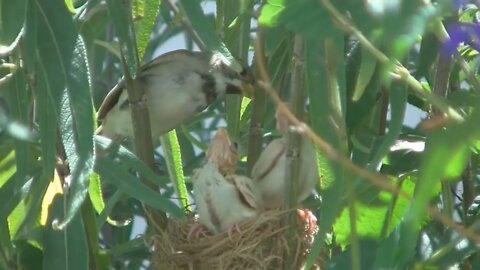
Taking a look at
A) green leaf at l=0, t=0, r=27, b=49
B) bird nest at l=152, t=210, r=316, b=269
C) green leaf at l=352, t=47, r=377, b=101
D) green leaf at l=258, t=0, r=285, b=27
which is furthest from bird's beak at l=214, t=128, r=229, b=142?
green leaf at l=258, t=0, r=285, b=27

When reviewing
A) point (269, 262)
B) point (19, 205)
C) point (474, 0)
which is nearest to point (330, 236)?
point (269, 262)

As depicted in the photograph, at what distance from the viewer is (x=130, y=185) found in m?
1.22

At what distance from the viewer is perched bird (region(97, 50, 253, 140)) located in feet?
5.34

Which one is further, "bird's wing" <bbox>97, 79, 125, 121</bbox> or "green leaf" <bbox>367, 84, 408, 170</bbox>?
"bird's wing" <bbox>97, 79, 125, 121</bbox>

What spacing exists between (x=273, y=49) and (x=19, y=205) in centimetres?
37

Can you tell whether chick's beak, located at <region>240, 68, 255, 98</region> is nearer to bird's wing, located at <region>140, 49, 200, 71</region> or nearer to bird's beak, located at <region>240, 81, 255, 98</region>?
bird's beak, located at <region>240, 81, 255, 98</region>

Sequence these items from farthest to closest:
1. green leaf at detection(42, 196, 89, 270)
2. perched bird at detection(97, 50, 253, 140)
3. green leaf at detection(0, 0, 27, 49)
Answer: perched bird at detection(97, 50, 253, 140)
green leaf at detection(42, 196, 89, 270)
green leaf at detection(0, 0, 27, 49)

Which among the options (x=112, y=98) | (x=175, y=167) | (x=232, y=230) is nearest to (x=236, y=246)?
(x=232, y=230)

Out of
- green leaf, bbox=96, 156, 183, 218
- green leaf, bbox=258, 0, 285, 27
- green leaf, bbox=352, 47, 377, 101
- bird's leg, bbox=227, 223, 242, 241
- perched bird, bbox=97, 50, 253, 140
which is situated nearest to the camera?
green leaf, bbox=258, 0, 285, 27

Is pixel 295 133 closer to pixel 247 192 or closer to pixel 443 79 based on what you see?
pixel 443 79

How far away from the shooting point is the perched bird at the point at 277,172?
134 centimetres

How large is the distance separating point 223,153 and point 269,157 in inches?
3.6

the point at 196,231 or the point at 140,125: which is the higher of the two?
the point at 140,125

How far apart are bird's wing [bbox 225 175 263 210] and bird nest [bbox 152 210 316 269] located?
0.03 metres
